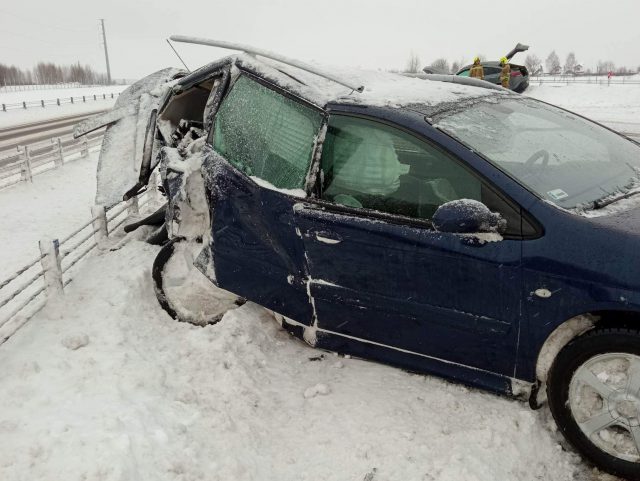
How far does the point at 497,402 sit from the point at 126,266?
3.20 metres

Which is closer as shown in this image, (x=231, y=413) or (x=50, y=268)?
(x=231, y=413)

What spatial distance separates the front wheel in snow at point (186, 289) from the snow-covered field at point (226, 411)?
0.42ft

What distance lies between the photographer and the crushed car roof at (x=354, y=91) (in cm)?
333

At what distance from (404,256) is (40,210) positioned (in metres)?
7.98

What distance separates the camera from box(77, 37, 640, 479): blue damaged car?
262 centimetres

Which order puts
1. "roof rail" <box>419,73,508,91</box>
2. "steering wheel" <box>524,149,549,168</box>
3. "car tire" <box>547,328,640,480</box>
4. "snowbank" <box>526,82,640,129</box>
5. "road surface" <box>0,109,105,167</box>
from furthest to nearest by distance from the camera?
"road surface" <box>0,109,105,167</box>, "snowbank" <box>526,82,640,129</box>, "roof rail" <box>419,73,508,91</box>, "steering wheel" <box>524,149,549,168</box>, "car tire" <box>547,328,640,480</box>

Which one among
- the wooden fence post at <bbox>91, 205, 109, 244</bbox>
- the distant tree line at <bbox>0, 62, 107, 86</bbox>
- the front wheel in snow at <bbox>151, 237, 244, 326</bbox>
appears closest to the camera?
the front wheel in snow at <bbox>151, 237, 244, 326</bbox>

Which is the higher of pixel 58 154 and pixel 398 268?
pixel 398 268

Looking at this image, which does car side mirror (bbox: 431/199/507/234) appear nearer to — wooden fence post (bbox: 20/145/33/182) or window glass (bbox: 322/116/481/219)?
window glass (bbox: 322/116/481/219)

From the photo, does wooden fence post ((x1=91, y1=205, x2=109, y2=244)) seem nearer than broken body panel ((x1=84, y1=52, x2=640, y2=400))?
No

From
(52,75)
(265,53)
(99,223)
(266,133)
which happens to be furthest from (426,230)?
(52,75)

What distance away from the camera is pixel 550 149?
11.0 feet

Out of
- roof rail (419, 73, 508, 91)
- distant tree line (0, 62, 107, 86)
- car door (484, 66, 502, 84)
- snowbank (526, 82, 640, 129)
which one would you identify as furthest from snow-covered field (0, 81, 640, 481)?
distant tree line (0, 62, 107, 86)

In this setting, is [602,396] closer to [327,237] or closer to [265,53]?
[327,237]
